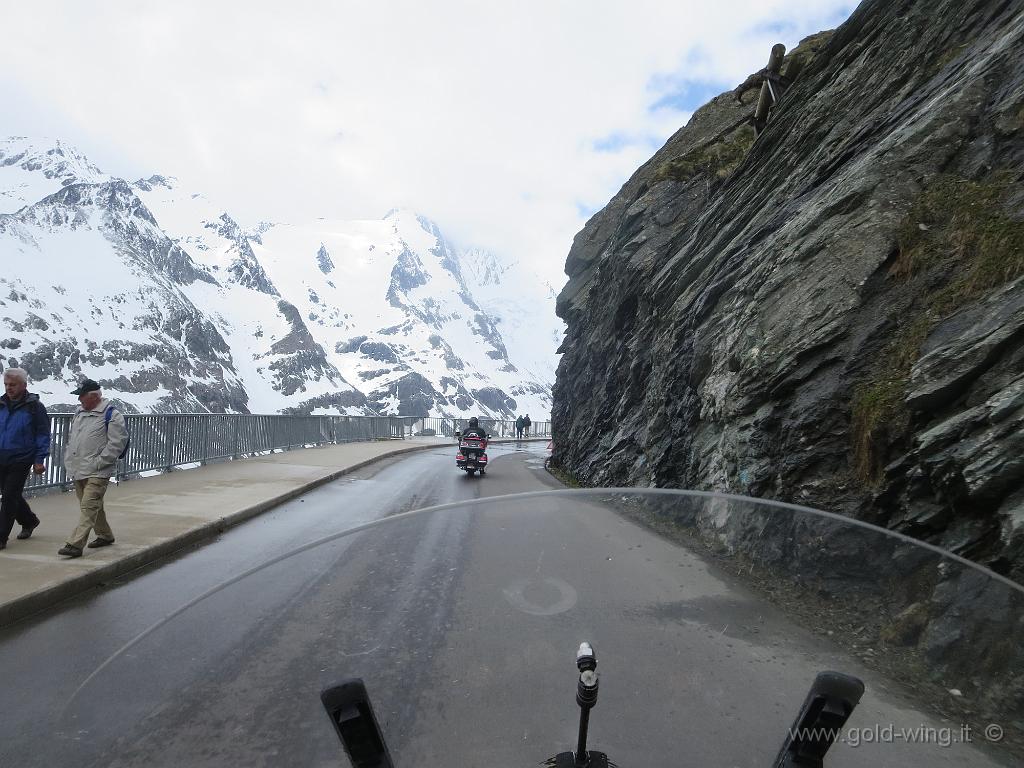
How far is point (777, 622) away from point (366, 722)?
132 cm

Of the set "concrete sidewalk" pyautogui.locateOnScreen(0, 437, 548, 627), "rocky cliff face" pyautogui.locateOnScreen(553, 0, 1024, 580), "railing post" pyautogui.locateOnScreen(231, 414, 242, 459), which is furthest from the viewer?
"railing post" pyautogui.locateOnScreen(231, 414, 242, 459)

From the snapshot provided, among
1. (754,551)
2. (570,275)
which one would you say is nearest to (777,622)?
(754,551)

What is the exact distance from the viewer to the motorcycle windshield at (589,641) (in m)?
1.70

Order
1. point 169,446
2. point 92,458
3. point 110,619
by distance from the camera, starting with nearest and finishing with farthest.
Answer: point 110,619, point 92,458, point 169,446

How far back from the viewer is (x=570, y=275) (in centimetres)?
3141

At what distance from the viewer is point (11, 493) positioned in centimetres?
627

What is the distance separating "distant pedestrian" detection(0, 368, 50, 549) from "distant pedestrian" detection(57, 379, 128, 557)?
398 millimetres

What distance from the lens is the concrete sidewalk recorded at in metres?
5.17

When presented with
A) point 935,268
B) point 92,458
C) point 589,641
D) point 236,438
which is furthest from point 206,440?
point 589,641

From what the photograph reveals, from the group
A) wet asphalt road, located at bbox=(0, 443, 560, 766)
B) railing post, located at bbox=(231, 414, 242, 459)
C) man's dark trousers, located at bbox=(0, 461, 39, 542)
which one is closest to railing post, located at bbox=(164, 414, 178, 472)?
railing post, located at bbox=(231, 414, 242, 459)

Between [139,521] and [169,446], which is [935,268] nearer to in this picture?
[139,521]

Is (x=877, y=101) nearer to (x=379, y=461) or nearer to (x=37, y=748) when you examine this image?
(x=37, y=748)

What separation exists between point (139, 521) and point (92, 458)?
178 cm

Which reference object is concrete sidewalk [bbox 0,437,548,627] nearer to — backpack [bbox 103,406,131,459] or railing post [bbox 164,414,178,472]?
railing post [bbox 164,414,178,472]
